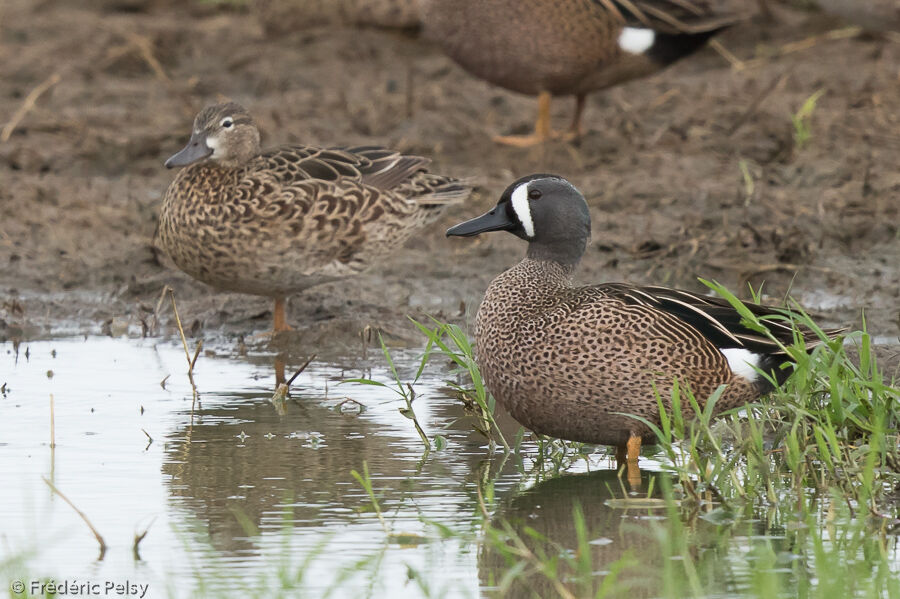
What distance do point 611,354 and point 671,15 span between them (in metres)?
4.79

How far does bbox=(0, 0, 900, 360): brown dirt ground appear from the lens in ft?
23.2

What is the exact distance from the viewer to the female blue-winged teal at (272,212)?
6.28m

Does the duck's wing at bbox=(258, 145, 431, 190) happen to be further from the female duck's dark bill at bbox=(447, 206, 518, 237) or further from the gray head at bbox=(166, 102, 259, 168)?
the female duck's dark bill at bbox=(447, 206, 518, 237)

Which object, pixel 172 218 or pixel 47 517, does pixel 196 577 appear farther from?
pixel 172 218

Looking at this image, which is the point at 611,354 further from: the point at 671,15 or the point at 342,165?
the point at 671,15

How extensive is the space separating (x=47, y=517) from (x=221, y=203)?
2.57m

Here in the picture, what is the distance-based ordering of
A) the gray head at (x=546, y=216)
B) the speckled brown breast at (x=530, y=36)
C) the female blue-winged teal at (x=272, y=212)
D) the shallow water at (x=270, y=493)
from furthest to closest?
the speckled brown breast at (x=530, y=36) → the female blue-winged teal at (x=272, y=212) → the gray head at (x=546, y=216) → the shallow water at (x=270, y=493)

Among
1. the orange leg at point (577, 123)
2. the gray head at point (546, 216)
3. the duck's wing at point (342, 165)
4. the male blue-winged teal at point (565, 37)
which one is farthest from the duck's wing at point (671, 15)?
the gray head at point (546, 216)

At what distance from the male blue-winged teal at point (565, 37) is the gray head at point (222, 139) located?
7.65ft

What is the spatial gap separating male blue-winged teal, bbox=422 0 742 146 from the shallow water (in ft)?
10.2

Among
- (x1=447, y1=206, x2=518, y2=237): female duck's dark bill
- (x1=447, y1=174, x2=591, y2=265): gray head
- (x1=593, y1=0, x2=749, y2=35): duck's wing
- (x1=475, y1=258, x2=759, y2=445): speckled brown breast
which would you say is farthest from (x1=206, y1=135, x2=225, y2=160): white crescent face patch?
(x1=593, y1=0, x2=749, y2=35): duck's wing

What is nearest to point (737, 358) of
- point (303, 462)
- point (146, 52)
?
point (303, 462)

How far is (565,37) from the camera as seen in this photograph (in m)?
8.50
